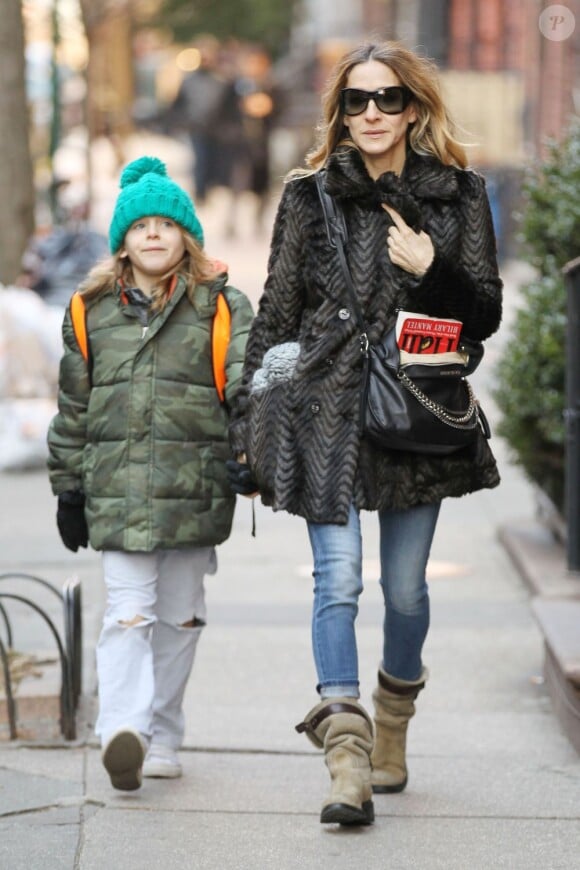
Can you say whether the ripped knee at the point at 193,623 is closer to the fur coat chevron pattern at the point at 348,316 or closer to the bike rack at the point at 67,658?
the bike rack at the point at 67,658

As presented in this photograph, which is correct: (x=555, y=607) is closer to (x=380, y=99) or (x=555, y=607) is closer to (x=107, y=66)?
(x=380, y=99)

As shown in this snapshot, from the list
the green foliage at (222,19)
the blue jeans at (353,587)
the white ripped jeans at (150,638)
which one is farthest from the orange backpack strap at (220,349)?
the green foliage at (222,19)

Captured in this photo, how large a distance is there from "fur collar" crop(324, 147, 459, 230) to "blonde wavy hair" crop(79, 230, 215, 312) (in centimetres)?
56

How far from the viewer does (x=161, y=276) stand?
5.01 m

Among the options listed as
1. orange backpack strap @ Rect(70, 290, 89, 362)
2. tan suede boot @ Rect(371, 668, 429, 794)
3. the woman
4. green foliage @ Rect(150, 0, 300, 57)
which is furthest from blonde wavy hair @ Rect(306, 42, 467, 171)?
green foliage @ Rect(150, 0, 300, 57)

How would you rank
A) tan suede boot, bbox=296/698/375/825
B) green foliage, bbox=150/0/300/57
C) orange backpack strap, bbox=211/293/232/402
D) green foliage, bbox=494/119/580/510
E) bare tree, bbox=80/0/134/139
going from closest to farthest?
tan suede boot, bbox=296/698/375/825, orange backpack strap, bbox=211/293/232/402, green foliage, bbox=494/119/580/510, bare tree, bbox=80/0/134/139, green foliage, bbox=150/0/300/57

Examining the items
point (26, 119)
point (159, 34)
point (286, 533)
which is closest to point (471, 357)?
point (286, 533)

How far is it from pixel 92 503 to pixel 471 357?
109 cm

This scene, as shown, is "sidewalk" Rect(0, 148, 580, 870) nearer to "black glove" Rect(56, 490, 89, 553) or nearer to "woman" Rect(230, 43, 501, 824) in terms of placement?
"woman" Rect(230, 43, 501, 824)

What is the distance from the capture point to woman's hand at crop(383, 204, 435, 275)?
14.7 feet

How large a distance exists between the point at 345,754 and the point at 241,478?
2.48ft

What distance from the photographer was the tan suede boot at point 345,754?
438 cm

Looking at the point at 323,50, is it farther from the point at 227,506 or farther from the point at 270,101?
the point at 227,506

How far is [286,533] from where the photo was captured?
29.5 feet
